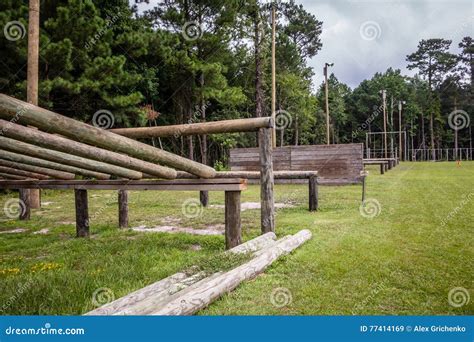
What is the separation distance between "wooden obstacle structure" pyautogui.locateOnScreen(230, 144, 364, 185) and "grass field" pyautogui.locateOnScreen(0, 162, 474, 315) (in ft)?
25.4

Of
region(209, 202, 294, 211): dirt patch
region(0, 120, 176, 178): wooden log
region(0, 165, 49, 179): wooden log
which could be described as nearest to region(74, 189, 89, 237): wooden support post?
region(0, 165, 49, 179): wooden log

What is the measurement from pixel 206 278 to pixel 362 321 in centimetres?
156

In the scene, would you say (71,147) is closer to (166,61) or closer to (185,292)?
(185,292)

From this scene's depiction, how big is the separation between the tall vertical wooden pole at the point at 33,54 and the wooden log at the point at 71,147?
903cm

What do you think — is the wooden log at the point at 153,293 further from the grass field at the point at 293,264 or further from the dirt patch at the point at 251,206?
the dirt patch at the point at 251,206

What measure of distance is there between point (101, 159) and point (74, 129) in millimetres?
905

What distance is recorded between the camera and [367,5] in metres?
8.95

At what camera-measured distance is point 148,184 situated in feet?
18.9

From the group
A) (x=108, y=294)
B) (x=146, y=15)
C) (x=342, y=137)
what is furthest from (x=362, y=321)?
(x=342, y=137)

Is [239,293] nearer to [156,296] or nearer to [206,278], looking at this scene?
[206,278]

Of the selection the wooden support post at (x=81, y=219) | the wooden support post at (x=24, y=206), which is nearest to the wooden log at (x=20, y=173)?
the wooden support post at (x=81, y=219)

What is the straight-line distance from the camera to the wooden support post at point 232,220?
5316mm

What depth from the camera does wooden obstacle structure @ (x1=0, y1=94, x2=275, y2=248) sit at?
10.2ft

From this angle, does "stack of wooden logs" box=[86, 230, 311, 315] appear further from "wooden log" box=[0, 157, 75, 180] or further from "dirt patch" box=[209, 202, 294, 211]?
"dirt patch" box=[209, 202, 294, 211]
